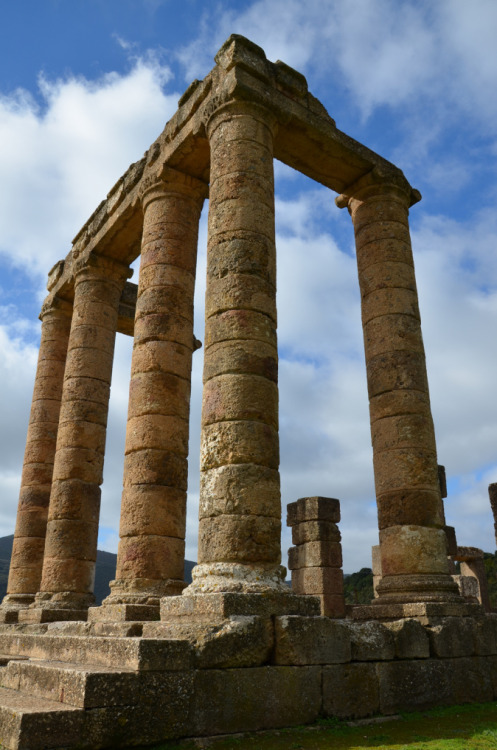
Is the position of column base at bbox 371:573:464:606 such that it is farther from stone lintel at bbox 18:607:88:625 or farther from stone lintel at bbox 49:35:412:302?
stone lintel at bbox 49:35:412:302

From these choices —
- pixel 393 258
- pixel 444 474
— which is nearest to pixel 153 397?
pixel 393 258

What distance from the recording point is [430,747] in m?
5.98

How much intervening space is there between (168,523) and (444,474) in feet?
44.7

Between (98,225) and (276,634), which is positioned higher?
(98,225)

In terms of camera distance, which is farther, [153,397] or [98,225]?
[98,225]

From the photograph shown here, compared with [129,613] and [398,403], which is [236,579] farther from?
[398,403]

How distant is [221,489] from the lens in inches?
309

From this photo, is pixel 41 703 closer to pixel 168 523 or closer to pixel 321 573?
pixel 168 523

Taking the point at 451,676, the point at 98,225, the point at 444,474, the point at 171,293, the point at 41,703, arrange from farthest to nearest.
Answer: the point at 444,474, the point at 98,225, the point at 171,293, the point at 451,676, the point at 41,703

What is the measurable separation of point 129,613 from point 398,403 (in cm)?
565

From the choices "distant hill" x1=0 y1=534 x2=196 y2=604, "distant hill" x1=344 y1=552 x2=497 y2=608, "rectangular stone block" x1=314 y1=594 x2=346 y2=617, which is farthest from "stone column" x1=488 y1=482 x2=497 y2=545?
"distant hill" x1=0 y1=534 x2=196 y2=604

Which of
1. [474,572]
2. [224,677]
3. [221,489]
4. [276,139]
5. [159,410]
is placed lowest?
[224,677]

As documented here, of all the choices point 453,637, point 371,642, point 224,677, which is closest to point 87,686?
point 224,677

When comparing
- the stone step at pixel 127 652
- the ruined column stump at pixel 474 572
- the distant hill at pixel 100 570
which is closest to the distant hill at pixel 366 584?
the ruined column stump at pixel 474 572
